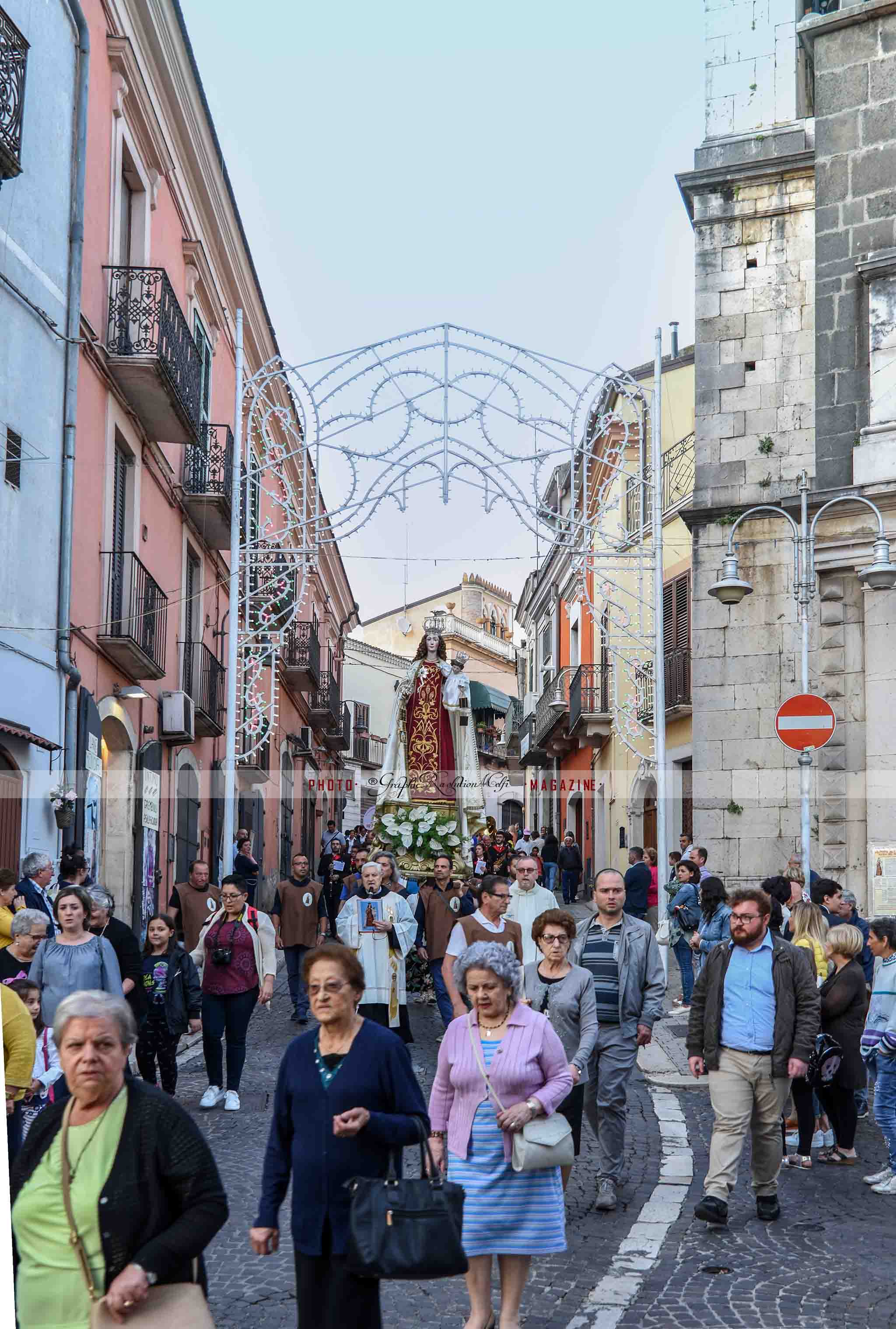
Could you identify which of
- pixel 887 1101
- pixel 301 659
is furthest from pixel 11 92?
pixel 301 659

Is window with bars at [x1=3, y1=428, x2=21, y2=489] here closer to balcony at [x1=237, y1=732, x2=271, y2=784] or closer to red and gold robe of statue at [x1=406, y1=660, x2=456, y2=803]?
red and gold robe of statue at [x1=406, y1=660, x2=456, y2=803]

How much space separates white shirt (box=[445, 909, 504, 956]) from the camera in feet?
32.1

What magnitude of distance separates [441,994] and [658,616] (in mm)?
6100

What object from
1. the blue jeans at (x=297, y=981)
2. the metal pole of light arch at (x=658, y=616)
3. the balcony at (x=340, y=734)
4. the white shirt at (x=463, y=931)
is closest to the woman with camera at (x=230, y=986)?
the white shirt at (x=463, y=931)

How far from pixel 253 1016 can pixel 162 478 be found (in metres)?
8.85

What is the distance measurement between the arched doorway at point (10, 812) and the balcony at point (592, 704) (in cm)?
2196

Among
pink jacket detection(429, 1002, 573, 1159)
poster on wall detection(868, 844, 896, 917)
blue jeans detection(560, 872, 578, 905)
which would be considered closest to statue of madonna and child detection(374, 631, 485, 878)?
poster on wall detection(868, 844, 896, 917)

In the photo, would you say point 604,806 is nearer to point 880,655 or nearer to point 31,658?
point 880,655

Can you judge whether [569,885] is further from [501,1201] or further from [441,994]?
[501,1201]

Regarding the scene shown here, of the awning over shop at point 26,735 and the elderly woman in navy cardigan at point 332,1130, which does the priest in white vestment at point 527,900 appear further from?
the elderly woman in navy cardigan at point 332,1130

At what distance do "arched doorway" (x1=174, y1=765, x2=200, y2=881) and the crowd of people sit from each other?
24.8 ft

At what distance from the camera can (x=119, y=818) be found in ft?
62.1

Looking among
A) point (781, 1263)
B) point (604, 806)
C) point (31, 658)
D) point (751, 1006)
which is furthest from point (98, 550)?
point (604, 806)

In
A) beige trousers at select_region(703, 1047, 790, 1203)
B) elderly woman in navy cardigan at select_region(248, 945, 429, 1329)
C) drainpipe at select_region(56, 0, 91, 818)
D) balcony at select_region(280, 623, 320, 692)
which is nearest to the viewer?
elderly woman in navy cardigan at select_region(248, 945, 429, 1329)
